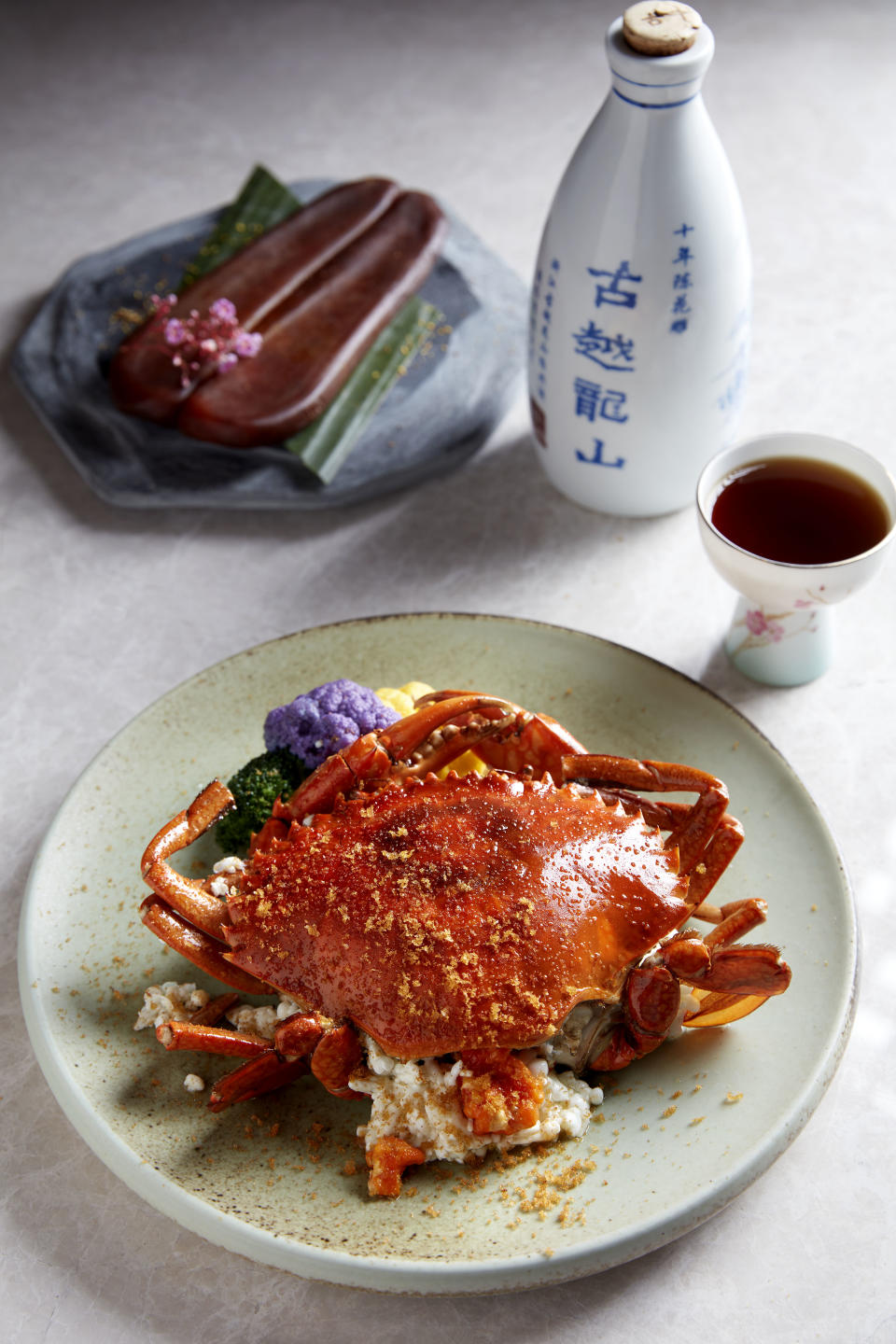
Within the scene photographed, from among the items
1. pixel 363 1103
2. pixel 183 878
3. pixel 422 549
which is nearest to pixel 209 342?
pixel 422 549

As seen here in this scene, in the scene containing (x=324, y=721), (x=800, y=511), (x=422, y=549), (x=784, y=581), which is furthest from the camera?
(x=422, y=549)

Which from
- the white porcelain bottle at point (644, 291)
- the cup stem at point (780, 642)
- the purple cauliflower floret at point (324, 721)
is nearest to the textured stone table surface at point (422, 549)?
the cup stem at point (780, 642)

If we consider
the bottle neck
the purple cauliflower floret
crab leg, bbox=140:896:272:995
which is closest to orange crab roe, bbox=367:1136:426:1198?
crab leg, bbox=140:896:272:995

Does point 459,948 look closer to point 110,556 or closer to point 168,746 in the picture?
point 168,746

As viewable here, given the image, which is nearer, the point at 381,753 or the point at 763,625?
the point at 381,753

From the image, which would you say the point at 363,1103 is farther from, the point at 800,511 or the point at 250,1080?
the point at 800,511

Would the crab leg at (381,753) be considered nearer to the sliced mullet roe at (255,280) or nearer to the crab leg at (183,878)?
the crab leg at (183,878)
